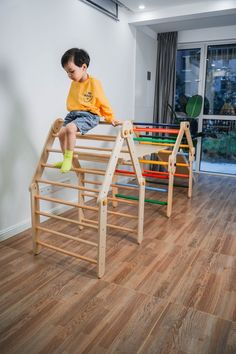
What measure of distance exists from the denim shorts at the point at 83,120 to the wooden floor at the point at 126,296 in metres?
1.00

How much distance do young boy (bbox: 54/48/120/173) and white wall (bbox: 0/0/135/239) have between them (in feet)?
1.83

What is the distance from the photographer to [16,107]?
8.58 feet

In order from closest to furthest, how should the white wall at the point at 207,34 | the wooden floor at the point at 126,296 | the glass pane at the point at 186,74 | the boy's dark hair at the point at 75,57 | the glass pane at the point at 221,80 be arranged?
the wooden floor at the point at 126,296, the boy's dark hair at the point at 75,57, the white wall at the point at 207,34, the glass pane at the point at 221,80, the glass pane at the point at 186,74

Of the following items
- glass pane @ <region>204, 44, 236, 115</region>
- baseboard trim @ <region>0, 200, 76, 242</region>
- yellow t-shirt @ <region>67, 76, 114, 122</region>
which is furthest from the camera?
glass pane @ <region>204, 44, 236, 115</region>

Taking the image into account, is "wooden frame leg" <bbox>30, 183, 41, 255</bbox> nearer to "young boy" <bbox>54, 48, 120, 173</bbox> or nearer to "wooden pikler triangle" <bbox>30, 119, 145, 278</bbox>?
"wooden pikler triangle" <bbox>30, 119, 145, 278</bbox>

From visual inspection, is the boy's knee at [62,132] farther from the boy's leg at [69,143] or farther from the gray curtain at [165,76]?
the gray curtain at [165,76]

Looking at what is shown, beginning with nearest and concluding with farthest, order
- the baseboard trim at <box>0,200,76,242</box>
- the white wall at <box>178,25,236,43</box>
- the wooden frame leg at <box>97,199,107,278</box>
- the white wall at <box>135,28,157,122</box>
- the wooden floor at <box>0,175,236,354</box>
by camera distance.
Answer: the wooden floor at <box>0,175,236,354</box>
the wooden frame leg at <box>97,199,107,278</box>
the baseboard trim at <box>0,200,76,242</box>
the white wall at <box>135,28,157,122</box>
the white wall at <box>178,25,236,43</box>

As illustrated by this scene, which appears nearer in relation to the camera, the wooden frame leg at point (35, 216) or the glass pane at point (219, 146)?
the wooden frame leg at point (35, 216)

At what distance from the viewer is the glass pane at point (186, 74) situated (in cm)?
541

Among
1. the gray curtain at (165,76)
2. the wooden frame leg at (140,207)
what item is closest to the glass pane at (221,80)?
the gray curtain at (165,76)

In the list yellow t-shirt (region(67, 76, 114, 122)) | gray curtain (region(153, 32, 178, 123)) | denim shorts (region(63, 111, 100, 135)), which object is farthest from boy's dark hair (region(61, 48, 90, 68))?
gray curtain (region(153, 32, 178, 123))

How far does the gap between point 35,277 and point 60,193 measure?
4.37 ft

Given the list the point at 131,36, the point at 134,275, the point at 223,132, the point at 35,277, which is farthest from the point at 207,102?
the point at 35,277

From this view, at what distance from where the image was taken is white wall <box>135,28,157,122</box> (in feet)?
15.4
